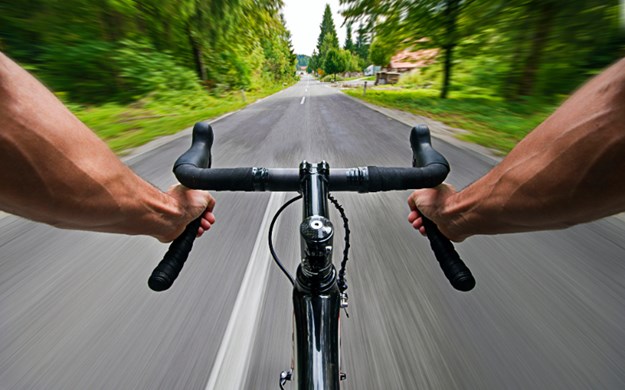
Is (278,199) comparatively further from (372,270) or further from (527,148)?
(527,148)

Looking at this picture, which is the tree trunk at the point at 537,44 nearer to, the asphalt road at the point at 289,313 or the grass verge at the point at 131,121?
the asphalt road at the point at 289,313

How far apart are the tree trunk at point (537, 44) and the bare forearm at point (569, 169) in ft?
33.9

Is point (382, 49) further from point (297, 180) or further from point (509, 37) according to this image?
point (297, 180)

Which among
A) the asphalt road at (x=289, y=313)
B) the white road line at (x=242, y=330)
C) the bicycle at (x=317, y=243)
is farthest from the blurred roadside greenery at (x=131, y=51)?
the bicycle at (x=317, y=243)

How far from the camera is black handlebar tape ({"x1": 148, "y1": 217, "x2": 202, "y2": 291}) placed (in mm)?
813

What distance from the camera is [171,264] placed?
0.90 m

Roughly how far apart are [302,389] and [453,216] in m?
0.93

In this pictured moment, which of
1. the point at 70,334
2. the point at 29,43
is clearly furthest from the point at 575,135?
the point at 29,43

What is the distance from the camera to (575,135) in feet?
2.55

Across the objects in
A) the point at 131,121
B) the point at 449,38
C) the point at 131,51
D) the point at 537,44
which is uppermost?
the point at 131,51

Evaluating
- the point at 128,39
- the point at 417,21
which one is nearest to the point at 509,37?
the point at 417,21

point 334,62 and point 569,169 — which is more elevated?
point 334,62

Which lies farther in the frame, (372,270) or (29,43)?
(29,43)

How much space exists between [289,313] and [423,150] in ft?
4.14
